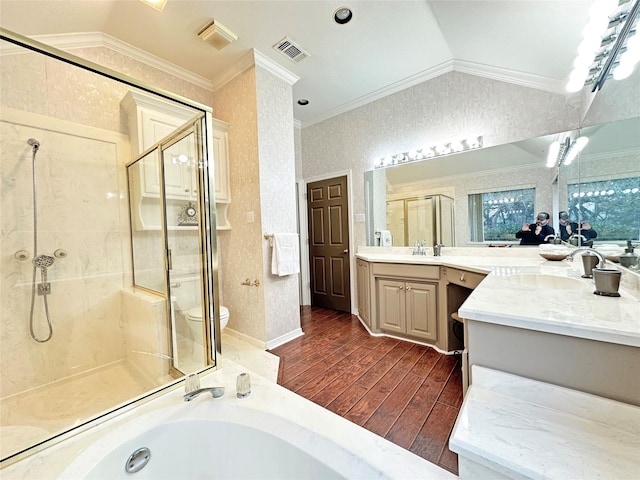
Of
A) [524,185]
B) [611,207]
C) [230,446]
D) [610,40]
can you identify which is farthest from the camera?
[524,185]

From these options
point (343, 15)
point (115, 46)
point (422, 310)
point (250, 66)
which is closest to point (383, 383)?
point (422, 310)

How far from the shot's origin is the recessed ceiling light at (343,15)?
1.97m

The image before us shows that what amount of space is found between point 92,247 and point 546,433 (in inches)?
110

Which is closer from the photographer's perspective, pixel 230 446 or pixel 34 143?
pixel 230 446

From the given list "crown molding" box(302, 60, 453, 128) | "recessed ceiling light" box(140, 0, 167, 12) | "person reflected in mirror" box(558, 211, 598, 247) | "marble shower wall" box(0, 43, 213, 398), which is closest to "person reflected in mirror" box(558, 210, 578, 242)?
"person reflected in mirror" box(558, 211, 598, 247)

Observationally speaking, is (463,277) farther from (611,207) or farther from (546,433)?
(546,433)

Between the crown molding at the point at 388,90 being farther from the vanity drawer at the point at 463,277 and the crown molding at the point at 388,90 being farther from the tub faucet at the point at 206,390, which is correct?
the tub faucet at the point at 206,390

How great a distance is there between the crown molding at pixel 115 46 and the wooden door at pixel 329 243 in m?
1.89

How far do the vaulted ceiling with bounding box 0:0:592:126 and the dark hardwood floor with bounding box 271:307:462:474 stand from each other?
243 centimetres

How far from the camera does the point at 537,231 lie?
2297 mm

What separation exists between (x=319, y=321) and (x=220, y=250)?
4.81ft

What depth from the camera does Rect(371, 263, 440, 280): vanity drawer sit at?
7.63ft

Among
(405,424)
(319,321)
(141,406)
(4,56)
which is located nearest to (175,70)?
(4,56)

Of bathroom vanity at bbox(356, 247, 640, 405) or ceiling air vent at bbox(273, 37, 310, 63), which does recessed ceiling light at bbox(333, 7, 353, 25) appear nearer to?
ceiling air vent at bbox(273, 37, 310, 63)
